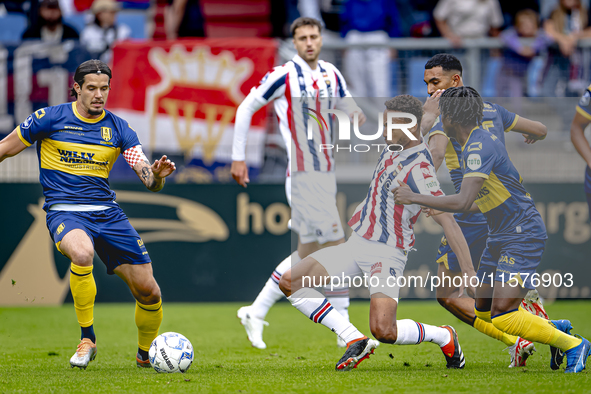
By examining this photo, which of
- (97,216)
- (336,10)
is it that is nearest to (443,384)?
(97,216)

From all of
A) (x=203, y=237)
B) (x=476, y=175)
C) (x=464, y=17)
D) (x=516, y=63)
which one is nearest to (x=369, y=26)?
(x=464, y=17)

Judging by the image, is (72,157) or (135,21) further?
(135,21)

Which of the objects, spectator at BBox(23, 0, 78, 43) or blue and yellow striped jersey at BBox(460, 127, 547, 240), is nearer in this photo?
blue and yellow striped jersey at BBox(460, 127, 547, 240)

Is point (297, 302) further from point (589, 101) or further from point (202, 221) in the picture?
point (202, 221)

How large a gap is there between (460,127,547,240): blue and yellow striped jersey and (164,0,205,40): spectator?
22.0ft

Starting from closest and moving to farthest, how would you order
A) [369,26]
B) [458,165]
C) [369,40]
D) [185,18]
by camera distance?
[458,165]
[369,40]
[369,26]
[185,18]

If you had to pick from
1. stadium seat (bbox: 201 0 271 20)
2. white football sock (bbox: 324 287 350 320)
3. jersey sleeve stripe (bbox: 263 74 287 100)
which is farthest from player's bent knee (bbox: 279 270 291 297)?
stadium seat (bbox: 201 0 271 20)

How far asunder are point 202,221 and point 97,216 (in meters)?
3.81

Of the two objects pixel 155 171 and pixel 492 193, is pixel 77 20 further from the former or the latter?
pixel 492 193

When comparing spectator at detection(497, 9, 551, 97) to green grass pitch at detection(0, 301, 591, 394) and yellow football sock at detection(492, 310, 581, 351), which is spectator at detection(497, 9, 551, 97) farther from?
yellow football sock at detection(492, 310, 581, 351)

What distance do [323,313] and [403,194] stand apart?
104 centimetres

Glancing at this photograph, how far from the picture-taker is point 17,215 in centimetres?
878

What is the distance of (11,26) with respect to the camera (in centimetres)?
1069

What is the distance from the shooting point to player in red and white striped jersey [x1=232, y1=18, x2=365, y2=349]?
6.01 metres
